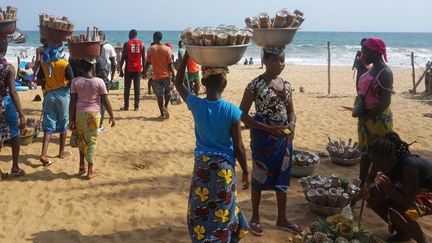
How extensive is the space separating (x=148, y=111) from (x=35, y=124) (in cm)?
334

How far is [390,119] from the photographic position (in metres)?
4.36

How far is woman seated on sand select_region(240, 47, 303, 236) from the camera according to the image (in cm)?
367

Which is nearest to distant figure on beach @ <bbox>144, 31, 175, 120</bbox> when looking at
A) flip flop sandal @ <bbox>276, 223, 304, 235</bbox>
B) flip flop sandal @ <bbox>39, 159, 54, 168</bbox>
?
flip flop sandal @ <bbox>39, 159, 54, 168</bbox>

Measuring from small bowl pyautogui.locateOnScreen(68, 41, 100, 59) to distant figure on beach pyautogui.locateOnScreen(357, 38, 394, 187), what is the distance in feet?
10.4

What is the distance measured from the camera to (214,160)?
2.96 metres

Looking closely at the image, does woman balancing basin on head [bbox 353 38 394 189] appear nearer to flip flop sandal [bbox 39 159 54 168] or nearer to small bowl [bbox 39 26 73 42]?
small bowl [bbox 39 26 73 42]

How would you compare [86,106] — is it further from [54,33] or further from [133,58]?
[133,58]

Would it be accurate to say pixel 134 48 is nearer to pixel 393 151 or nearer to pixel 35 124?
pixel 35 124

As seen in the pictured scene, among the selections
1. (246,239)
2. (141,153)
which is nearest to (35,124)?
(141,153)

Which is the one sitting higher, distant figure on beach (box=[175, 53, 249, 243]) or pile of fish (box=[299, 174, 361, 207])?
distant figure on beach (box=[175, 53, 249, 243])

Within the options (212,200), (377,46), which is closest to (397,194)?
(377,46)

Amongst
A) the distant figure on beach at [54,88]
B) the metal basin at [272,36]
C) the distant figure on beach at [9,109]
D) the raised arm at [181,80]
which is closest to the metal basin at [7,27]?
the distant figure on beach at [9,109]

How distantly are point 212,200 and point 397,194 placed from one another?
66.5 inches

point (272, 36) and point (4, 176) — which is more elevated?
point (272, 36)
